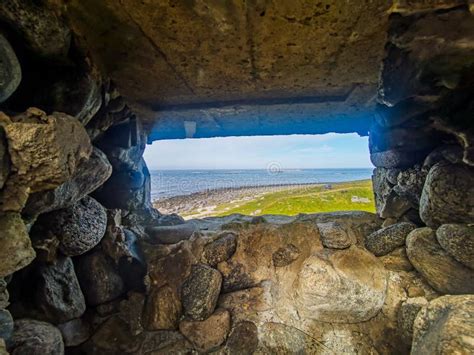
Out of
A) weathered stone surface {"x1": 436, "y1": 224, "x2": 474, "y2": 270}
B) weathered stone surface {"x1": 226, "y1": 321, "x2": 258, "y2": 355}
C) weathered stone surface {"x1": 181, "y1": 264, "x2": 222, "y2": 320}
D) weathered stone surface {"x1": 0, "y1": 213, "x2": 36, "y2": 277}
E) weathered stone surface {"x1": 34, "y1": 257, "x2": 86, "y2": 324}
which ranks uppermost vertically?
weathered stone surface {"x1": 0, "y1": 213, "x2": 36, "y2": 277}

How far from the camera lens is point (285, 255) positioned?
2.91 metres

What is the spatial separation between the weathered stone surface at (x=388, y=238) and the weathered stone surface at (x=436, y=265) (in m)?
0.13

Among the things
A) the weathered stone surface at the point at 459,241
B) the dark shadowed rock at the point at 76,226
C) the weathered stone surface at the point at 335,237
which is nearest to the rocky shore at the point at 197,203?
the dark shadowed rock at the point at 76,226

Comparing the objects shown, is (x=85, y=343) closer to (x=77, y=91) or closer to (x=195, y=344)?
(x=195, y=344)

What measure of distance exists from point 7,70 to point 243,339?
109 inches

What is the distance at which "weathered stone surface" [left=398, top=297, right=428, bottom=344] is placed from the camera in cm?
230

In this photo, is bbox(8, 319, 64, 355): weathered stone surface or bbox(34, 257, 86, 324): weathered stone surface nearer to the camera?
bbox(8, 319, 64, 355): weathered stone surface

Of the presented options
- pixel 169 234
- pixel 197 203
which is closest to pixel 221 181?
pixel 197 203

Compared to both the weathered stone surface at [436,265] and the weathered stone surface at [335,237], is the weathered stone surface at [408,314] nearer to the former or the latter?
the weathered stone surface at [436,265]

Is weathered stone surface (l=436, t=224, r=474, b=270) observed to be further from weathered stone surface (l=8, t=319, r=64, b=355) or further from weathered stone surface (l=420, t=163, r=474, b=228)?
weathered stone surface (l=8, t=319, r=64, b=355)

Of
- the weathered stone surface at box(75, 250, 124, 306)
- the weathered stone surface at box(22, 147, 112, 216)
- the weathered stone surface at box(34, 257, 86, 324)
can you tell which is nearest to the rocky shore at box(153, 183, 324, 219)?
the weathered stone surface at box(75, 250, 124, 306)

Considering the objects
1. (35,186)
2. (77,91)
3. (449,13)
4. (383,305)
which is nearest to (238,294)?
(383,305)

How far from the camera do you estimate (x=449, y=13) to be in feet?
4.57

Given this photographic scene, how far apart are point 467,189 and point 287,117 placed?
2016 mm
